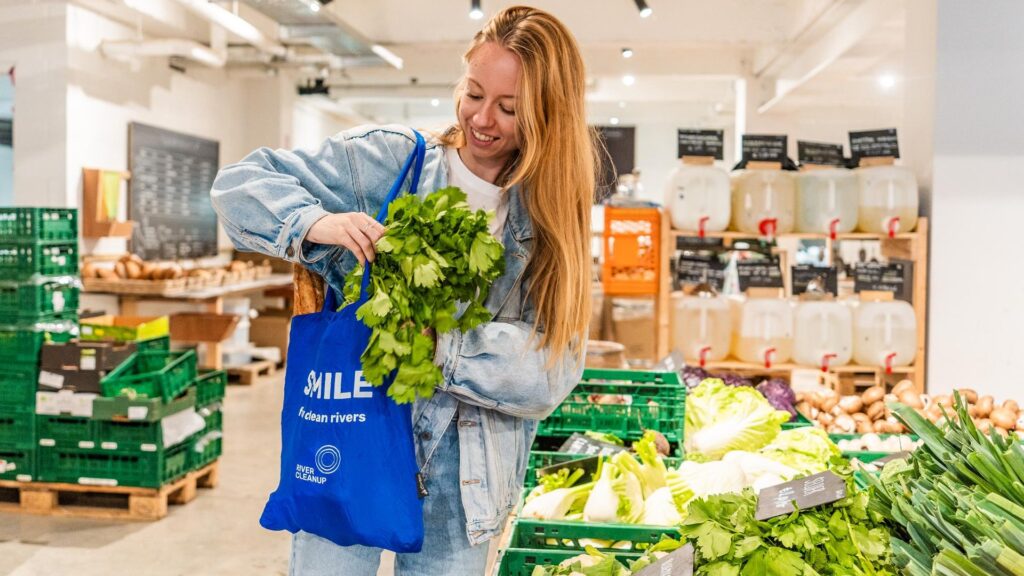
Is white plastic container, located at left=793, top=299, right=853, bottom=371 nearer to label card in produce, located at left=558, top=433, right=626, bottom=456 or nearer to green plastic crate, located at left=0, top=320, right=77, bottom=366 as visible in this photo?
label card in produce, located at left=558, top=433, right=626, bottom=456

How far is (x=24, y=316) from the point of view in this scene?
4.70m

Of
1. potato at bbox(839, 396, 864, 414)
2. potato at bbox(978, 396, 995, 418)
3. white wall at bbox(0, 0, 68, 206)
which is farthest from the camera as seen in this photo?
white wall at bbox(0, 0, 68, 206)

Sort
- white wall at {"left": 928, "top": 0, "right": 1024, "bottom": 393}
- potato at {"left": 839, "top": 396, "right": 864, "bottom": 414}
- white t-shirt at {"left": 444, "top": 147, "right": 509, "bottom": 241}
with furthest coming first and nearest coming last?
white wall at {"left": 928, "top": 0, "right": 1024, "bottom": 393}
potato at {"left": 839, "top": 396, "right": 864, "bottom": 414}
white t-shirt at {"left": 444, "top": 147, "right": 509, "bottom": 241}

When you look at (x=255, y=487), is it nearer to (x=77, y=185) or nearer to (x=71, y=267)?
(x=71, y=267)

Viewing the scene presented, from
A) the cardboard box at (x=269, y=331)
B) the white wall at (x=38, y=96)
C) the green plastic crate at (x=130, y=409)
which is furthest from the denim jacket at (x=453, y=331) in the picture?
the cardboard box at (x=269, y=331)

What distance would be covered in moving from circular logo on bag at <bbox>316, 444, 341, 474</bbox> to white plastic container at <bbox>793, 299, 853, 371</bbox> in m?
3.95

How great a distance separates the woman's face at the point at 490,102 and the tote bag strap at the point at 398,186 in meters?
0.09

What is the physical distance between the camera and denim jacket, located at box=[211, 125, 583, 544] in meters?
1.56

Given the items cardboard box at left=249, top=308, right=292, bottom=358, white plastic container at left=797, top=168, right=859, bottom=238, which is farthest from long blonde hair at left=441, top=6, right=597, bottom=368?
cardboard box at left=249, top=308, right=292, bottom=358

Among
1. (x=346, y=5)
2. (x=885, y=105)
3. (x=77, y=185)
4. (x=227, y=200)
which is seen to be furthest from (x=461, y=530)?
(x=885, y=105)

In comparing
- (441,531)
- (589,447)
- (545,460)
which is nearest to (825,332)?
(589,447)

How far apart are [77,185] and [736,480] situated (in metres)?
6.94

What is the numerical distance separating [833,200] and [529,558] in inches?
141

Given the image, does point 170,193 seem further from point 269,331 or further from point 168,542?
point 168,542
